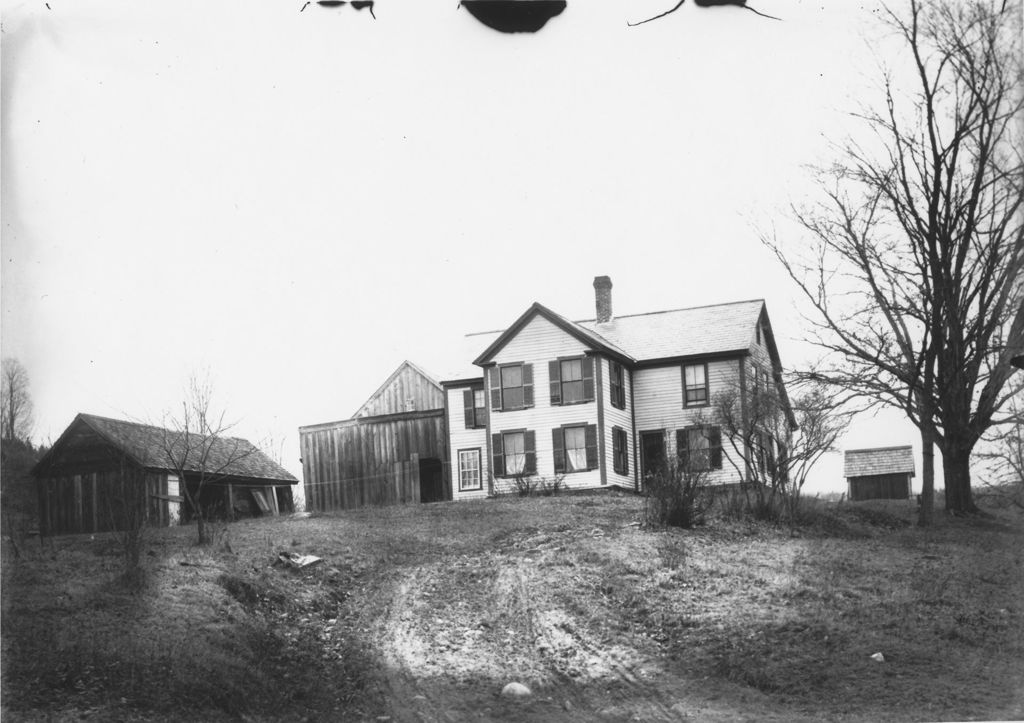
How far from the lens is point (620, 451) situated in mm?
26656

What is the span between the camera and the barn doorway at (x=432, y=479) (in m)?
27.8

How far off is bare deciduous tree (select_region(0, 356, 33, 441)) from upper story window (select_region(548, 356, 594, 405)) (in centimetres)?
1564

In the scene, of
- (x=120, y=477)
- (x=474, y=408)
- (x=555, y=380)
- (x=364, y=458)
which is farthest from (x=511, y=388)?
(x=120, y=477)

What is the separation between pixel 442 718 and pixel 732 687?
285cm

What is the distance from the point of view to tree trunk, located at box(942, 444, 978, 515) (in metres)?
17.3

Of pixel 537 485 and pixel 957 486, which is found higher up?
pixel 957 486

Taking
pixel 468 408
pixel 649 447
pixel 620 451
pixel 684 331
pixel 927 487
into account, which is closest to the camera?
pixel 927 487

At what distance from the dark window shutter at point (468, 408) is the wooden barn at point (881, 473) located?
37.8 feet

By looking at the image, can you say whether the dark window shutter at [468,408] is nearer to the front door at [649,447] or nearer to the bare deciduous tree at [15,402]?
the front door at [649,447]

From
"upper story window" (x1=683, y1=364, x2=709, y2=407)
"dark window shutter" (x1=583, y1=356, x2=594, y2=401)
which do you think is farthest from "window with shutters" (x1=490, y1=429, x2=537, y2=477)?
"upper story window" (x1=683, y1=364, x2=709, y2=407)

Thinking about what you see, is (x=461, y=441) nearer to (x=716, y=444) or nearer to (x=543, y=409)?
(x=543, y=409)

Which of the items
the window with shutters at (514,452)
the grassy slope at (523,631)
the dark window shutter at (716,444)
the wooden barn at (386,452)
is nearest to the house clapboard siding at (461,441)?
the wooden barn at (386,452)

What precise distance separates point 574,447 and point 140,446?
39.0 ft

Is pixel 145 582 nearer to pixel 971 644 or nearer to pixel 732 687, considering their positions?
pixel 732 687
